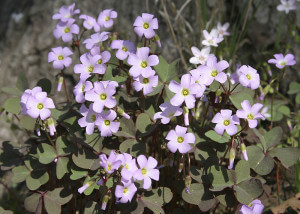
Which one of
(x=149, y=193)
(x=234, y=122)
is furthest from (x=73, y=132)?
(x=234, y=122)

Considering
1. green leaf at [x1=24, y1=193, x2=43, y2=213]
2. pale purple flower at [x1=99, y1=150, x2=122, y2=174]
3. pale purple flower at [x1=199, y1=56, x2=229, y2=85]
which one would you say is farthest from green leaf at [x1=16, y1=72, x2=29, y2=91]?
pale purple flower at [x1=199, y1=56, x2=229, y2=85]

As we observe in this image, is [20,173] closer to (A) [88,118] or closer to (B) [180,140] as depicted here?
(A) [88,118]

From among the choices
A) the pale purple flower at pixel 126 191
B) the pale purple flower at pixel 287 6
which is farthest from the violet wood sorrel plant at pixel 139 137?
the pale purple flower at pixel 287 6

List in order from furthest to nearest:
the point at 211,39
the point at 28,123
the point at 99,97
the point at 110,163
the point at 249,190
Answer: the point at 211,39, the point at 28,123, the point at 249,190, the point at 99,97, the point at 110,163

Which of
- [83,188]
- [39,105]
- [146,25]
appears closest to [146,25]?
[146,25]

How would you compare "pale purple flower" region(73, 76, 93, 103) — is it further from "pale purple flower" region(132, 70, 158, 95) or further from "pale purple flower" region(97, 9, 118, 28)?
"pale purple flower" region(97, 9, 118, 28)

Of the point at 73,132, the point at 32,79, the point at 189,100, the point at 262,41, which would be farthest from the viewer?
the point at 262,41

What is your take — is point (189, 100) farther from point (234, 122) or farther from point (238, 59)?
point (238, 59)
